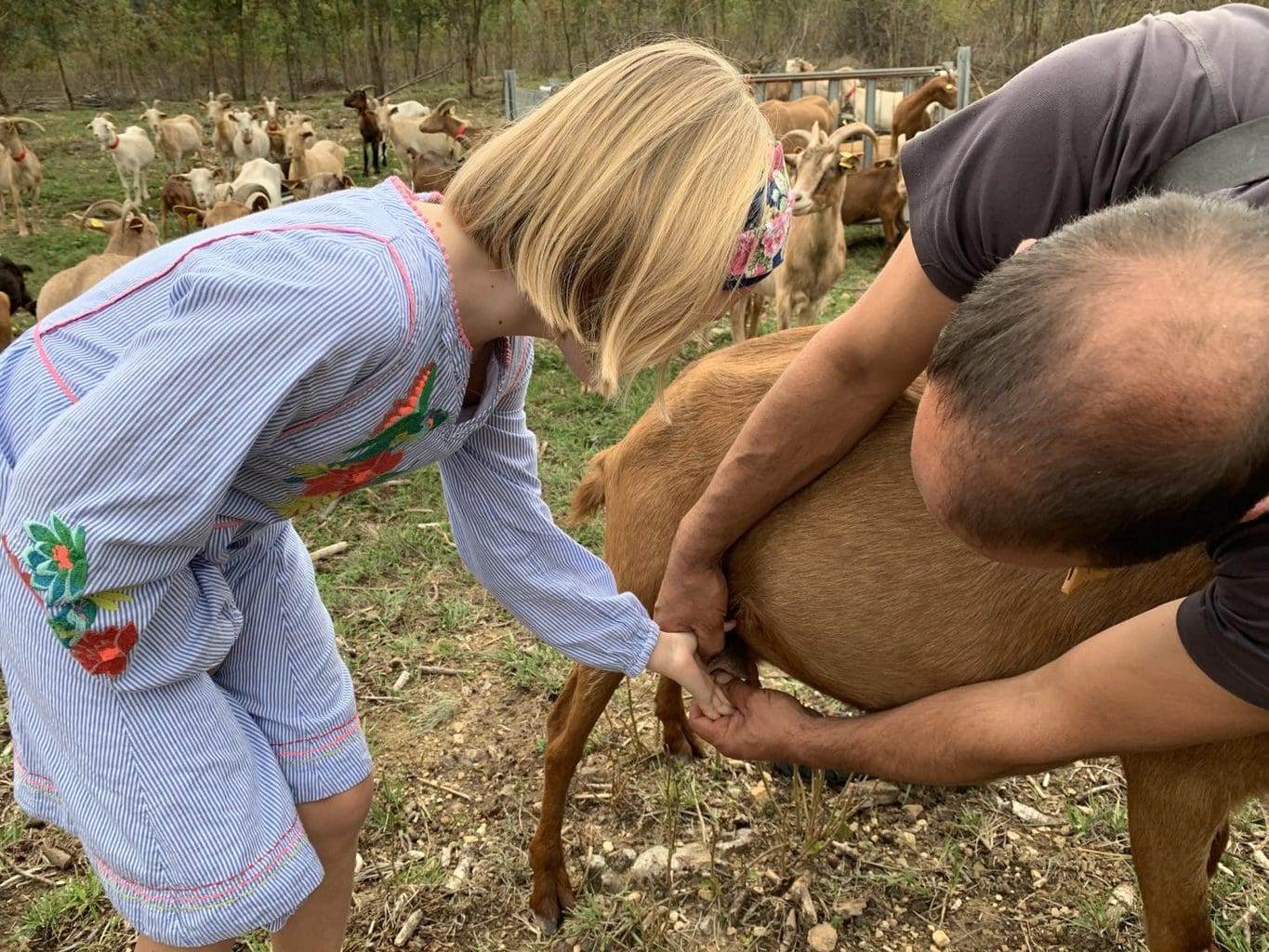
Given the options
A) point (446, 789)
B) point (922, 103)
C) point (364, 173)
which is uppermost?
point (922, 103)

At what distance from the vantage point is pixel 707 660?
7.92ft

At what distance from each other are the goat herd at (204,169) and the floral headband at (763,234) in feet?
24.1

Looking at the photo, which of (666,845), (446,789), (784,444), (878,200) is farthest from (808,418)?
(878,200)

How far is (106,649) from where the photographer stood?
138cm

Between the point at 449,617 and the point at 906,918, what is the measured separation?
2241mm

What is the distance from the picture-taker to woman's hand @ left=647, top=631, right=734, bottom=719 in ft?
7.34

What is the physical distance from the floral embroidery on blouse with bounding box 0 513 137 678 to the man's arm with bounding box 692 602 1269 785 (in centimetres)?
134

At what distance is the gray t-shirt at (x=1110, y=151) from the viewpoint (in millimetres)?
1372

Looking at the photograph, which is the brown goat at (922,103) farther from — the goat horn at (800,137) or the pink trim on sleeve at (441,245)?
the pink trim on sleeve at (441,245)

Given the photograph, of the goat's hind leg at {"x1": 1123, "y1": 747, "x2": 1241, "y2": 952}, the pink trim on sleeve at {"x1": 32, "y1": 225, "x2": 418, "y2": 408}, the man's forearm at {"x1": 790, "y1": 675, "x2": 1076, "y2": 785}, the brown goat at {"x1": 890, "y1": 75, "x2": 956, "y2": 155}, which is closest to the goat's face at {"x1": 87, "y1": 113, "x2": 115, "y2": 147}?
the brown goat at {"x1": 890, "y1": 75, "x2": 956, "y2": 155}

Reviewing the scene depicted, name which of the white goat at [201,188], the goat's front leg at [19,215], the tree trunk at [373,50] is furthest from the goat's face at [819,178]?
the tree trunk at [373,50]

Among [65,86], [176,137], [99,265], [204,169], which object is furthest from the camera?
[65,86]

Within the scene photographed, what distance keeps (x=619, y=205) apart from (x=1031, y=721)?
1162 millimetres

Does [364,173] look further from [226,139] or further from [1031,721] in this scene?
[1031,721]
